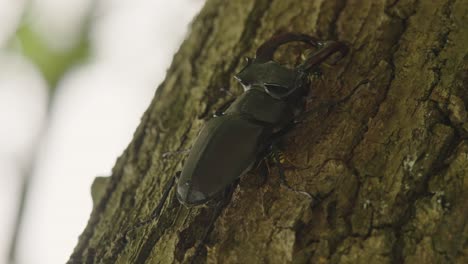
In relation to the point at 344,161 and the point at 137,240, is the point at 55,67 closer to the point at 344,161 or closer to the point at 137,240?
the point at 137,240

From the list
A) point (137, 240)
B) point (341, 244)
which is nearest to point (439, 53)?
point (341, 244)

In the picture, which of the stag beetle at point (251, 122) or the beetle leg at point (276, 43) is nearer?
the stag beetle at point (251, 122)

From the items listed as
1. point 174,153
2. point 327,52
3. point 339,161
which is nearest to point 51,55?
point 174,153

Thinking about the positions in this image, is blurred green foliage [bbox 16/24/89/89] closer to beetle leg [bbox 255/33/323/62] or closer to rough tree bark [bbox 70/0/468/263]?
rough tree bark [bbox 70/0/468/263]

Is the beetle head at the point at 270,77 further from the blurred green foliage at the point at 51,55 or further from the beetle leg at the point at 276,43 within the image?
the blurred green foliage at the point at 51,55

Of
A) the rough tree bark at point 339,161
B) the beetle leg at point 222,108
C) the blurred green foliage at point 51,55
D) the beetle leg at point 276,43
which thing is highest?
the blurred green foliage at point 51,55

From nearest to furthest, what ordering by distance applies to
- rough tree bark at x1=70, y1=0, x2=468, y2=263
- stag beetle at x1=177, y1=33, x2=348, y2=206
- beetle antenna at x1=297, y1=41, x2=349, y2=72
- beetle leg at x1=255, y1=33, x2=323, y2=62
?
rough tree bark at x1=70, y1=0, x2=468, y2=263 < stag beetle at x1=177, y1=33, x2=348, y2=206 < beetle antenna at x1=297, y1=41, x2=349, y2=72 < beetle leg at x1=255, y1=33, x2=323, y2=62

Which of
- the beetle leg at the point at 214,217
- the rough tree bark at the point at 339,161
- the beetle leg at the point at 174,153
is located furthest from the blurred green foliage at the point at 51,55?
the beetle leg at the point at 214,217

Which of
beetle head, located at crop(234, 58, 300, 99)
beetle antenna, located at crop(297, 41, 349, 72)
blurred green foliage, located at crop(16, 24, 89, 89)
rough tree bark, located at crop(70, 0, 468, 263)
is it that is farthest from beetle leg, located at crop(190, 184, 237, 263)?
blurred green foliage, located at crop(16, 24, 89, 89)
